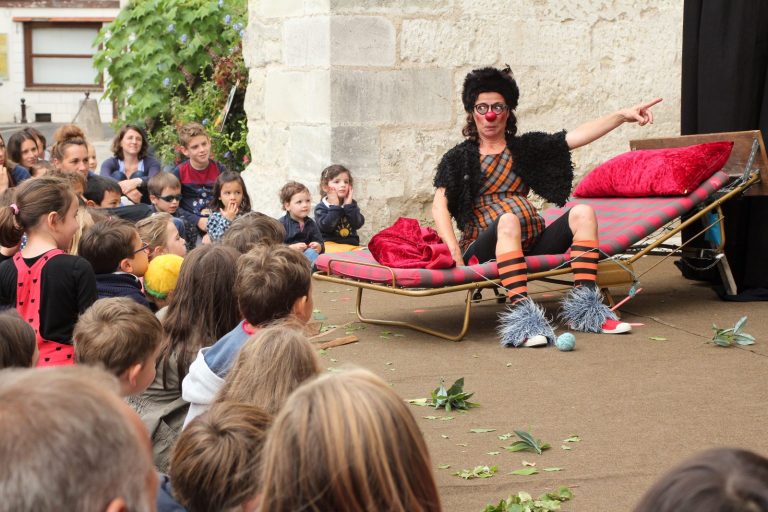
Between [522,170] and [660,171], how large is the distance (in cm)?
86

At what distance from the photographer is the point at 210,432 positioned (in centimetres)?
216

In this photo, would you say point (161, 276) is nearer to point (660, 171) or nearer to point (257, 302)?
point (257, 302)

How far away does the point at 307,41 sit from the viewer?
778cm

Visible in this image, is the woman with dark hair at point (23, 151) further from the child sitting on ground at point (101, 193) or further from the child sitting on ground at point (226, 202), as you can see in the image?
the child sitting on ground at point (226, 202)

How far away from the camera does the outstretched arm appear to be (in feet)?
19.1

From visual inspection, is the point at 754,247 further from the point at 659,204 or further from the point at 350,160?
the point at 350,160

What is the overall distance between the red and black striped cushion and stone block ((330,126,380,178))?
72.1 inches

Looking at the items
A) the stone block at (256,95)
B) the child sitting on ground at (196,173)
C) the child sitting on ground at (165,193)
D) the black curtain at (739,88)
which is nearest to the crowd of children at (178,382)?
the child sitting on ground at (165,193)

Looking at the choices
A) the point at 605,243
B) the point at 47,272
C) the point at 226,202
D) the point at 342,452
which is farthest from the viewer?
the point at 226,202

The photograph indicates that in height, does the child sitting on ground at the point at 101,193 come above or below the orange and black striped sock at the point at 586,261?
above

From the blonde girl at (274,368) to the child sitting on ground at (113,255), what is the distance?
166cm

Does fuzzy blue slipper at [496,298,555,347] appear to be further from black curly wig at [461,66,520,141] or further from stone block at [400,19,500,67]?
stone block at [400,19,500,67]

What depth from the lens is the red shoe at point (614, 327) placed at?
5.46 meters

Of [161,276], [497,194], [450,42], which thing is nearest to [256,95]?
[450,42]
